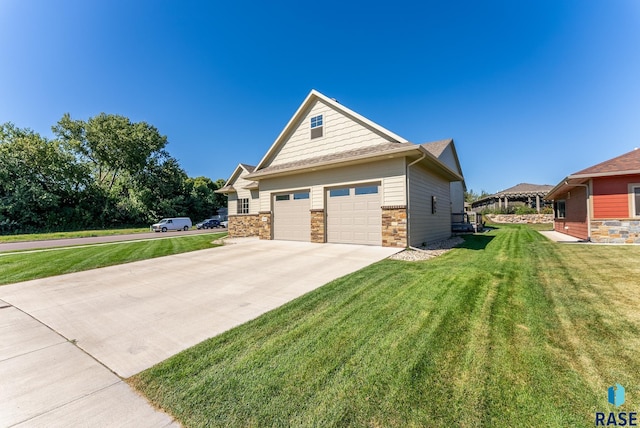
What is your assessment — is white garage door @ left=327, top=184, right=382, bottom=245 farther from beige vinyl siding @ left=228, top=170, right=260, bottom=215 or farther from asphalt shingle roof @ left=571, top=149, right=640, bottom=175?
asphalt shingle roof @ left=571, top=149, right=640, bottom=175

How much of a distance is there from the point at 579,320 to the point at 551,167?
35.2 m

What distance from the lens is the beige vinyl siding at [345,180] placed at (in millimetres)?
8930

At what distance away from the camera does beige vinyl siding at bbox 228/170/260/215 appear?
650 inches

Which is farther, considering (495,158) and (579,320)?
(495,158)

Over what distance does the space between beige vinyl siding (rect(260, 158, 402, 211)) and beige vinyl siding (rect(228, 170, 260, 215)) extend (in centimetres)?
362

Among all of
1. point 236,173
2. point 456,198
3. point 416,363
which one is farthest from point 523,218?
point 416,363

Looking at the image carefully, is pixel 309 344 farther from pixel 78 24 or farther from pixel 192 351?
pixel 78 24

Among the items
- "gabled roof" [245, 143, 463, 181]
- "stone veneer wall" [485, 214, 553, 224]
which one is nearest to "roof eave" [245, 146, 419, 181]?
"gabled roof" [245, 143, 463, 181]

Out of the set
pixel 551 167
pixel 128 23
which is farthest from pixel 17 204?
pixel 551 167

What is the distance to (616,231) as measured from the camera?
995 centimetres

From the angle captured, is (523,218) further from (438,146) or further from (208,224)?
(208,224)

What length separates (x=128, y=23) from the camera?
11.1m

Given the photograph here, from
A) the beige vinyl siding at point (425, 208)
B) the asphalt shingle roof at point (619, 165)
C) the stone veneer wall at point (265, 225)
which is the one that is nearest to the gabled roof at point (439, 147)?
the beige vinyl siding at point (425, 208)

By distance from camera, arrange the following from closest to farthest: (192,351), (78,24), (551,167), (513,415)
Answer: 1. (513,415)
2. (192,351)
3. (78,24)
4. (551,167)
